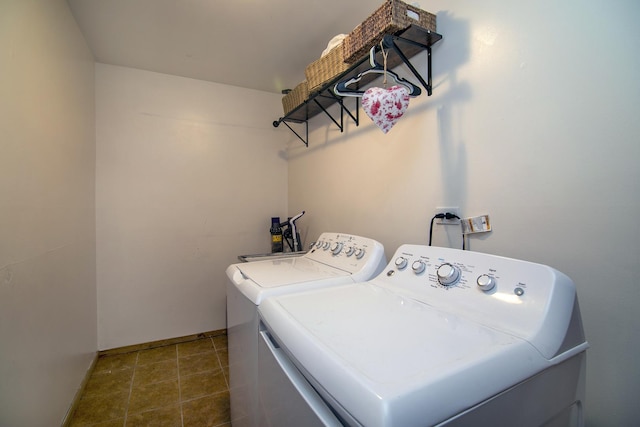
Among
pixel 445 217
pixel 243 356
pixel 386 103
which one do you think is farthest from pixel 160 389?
pixel 386 103

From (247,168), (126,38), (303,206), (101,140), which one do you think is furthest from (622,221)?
(101,140)

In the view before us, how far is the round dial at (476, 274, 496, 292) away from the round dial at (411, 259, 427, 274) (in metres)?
0.20

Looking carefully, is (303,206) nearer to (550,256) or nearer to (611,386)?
(550,256)

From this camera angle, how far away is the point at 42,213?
130cm

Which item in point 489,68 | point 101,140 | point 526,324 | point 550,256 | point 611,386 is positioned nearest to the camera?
point 526,324

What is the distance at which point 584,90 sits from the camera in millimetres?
810

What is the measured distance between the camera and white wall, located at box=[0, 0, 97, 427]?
3.36ft

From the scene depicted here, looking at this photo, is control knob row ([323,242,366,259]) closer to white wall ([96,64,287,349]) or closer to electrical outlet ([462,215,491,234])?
electrical outlet ([462,215,491,234])

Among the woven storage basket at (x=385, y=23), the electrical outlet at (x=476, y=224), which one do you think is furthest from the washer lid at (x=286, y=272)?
the woven storage basket at (x=385, y=23)

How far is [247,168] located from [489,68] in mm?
2127

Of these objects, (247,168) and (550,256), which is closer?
(550,256)

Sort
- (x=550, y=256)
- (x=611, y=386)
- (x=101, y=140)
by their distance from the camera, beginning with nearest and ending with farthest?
(x=611, y=386) < (x=550, y=256) < (x=101, y=140)

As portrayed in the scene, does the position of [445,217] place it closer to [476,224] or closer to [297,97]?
[476,224]

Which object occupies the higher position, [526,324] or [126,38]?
[126,38]
